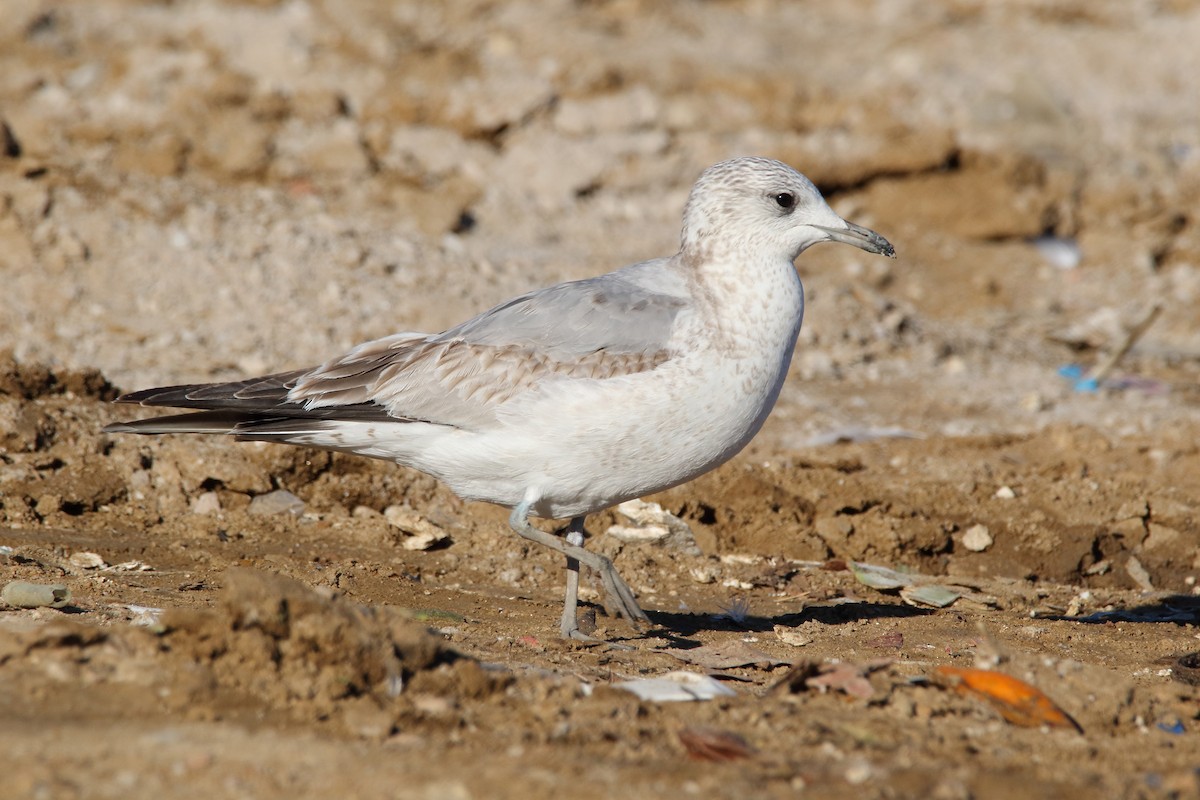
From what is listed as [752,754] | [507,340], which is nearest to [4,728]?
[752,754]

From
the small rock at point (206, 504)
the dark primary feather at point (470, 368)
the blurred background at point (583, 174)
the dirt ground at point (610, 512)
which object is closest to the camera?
the dirt ground at point (610, 512)

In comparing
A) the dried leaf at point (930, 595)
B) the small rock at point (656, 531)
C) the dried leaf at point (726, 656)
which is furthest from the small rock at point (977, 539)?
the dried leaf at point (726, 656)

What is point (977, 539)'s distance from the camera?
7.09m

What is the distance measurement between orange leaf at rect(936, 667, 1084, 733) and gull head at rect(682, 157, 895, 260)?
1862 millimetres

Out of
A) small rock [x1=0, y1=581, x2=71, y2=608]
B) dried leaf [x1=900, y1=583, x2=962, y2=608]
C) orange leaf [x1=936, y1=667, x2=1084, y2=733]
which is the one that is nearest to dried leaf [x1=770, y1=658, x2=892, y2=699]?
orange leaf [x1=936, y1=667, x2=1084, y2=733]

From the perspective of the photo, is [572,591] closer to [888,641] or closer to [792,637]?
[792,637]

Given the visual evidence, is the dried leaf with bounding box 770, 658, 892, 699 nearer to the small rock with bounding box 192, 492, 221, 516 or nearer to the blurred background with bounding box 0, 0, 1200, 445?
the small rock with bounding box 192, 492, 221, 516

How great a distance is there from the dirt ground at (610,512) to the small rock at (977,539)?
0.04 m

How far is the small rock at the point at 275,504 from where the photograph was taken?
264 inches

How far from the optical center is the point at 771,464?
7.70m

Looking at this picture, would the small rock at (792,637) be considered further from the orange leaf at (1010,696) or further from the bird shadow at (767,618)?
the orange leaf at (1010,696)

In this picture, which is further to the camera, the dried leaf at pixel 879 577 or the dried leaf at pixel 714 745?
the dried leaf at pixel 879 577

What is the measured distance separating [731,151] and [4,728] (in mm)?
9247

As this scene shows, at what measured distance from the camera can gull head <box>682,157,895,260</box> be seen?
18.1 feet
